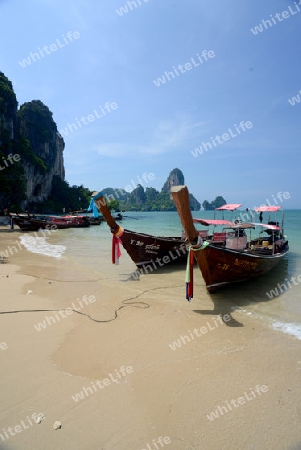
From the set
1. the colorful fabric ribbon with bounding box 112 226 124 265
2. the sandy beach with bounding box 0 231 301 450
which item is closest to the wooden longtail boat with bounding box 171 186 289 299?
the sandy beach with bounding box 0 231 301 450

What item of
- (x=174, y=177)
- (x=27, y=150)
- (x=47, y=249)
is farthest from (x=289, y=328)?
(x=174, y=177)

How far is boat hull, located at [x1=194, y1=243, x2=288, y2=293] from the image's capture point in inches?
253

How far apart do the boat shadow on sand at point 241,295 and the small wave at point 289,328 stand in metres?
0.75

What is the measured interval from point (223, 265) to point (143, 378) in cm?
413

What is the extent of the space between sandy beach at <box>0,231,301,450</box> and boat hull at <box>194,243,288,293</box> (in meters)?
0.89

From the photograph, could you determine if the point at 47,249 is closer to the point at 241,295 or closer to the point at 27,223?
the point at 241,295

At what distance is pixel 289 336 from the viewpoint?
479 cm

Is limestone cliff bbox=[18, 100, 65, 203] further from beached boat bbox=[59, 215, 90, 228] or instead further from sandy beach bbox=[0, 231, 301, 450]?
sandy beach bbox=[0, 231, 301, 450]

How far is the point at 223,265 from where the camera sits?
22.3 ft

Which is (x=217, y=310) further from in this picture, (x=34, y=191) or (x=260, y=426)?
(x=34, y=191)

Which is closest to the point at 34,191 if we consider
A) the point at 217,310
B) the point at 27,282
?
the point at 27,282

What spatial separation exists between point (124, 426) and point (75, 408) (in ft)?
1.98

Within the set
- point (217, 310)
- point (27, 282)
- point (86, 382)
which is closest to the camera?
point (86, 382)

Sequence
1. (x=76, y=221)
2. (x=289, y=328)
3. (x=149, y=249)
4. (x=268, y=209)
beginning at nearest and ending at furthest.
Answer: (x=289, y=328)
(x=149, y=249)
(x=268, y=209)
(x=76, y=221)
